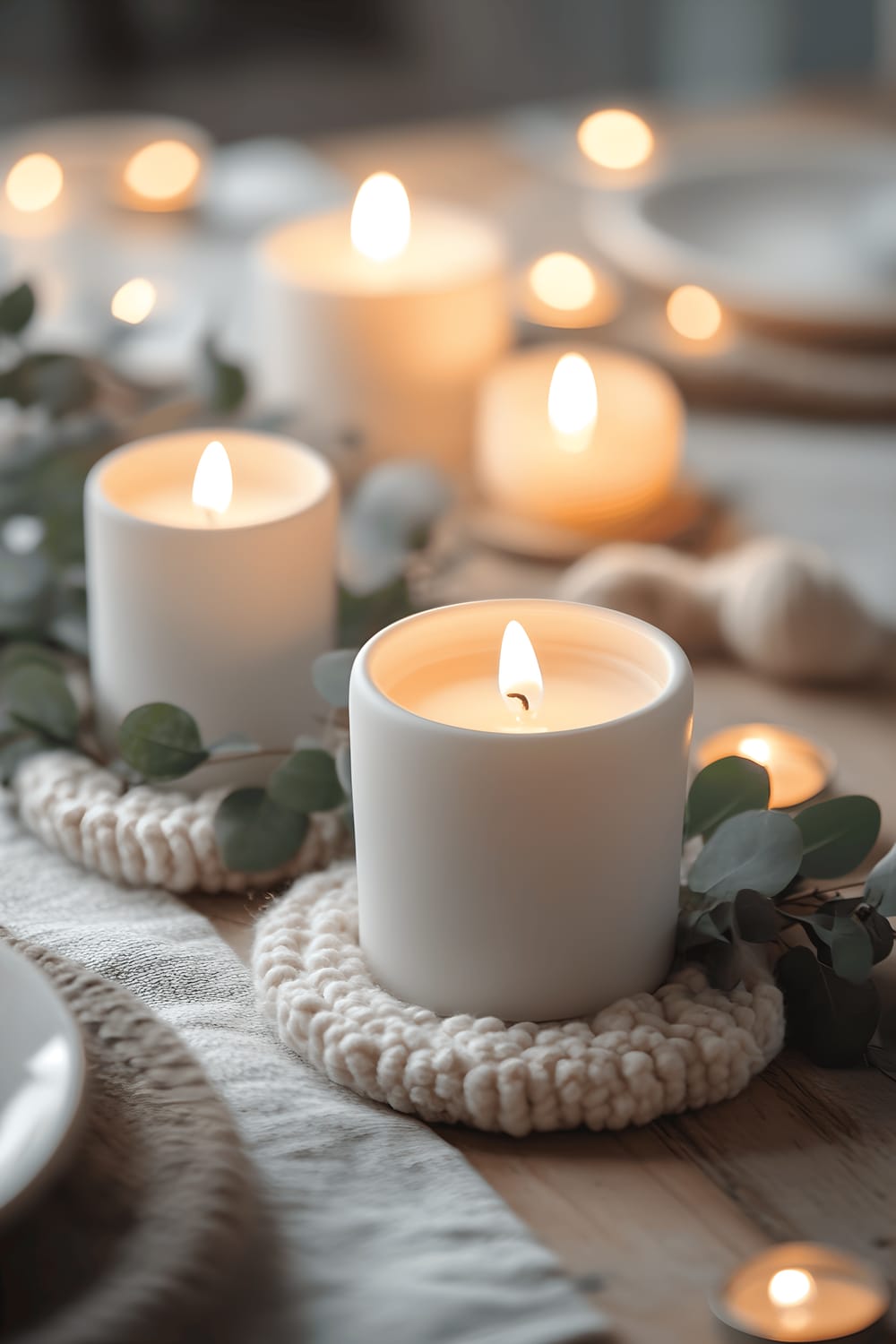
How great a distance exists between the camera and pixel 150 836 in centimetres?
54

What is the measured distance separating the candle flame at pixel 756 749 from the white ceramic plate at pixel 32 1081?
0.31 m

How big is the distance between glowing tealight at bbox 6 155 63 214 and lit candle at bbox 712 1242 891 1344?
99 cm

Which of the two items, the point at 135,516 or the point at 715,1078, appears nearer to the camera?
the point at 715,1078

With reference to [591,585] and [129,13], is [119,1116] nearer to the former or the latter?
[591,585]

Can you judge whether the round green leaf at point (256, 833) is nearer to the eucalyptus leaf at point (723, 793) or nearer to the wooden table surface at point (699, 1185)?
the wooden table surface at point (699, 1185)

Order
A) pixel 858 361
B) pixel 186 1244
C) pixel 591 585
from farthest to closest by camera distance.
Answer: pixel 858 361 → pixel 591 585 → pixel 186 1244

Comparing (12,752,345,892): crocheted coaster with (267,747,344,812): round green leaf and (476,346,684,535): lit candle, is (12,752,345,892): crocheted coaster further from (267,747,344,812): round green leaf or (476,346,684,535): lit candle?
(476,346,684,535): lit candle

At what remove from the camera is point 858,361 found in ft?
3.13

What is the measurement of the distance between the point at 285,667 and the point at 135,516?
0.08 meters

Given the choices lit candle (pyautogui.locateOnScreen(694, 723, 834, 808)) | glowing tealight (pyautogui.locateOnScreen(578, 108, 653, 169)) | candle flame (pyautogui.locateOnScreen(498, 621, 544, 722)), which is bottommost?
lit candle (pyautogui.locateOnScreen(694, 723, 834, 808))

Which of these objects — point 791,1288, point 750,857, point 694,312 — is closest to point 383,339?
point 694,312

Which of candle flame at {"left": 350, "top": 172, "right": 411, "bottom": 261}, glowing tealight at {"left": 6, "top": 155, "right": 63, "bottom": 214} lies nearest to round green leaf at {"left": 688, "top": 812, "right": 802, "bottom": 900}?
candle flame at {"left": 350, "top": 172, "right": 411, "bottom": 261}

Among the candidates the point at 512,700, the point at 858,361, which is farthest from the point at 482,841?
the point at 858,361

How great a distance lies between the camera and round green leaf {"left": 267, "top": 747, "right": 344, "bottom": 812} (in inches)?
20.5
